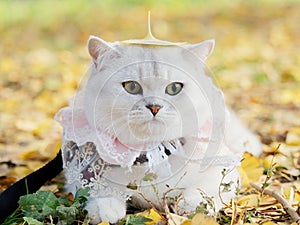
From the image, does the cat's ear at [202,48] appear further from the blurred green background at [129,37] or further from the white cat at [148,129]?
the blurred green background at [129,37]

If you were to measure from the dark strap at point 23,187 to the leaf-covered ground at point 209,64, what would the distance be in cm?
12

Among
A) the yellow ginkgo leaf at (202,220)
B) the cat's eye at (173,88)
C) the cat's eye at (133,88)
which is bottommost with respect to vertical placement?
the yellow ginkgo leaf at (202,220)

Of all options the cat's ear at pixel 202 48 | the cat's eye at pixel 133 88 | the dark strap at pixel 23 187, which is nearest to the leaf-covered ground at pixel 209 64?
the dark strap at pixel 23 187

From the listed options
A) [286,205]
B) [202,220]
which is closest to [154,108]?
[202,220]

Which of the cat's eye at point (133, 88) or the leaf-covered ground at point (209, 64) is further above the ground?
the leaf-covered ground at point (209, 64)

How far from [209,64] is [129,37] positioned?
4.42 ft

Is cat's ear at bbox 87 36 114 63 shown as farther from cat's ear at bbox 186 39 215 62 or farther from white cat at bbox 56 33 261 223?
cat's ear at bbox 186 39 215 62

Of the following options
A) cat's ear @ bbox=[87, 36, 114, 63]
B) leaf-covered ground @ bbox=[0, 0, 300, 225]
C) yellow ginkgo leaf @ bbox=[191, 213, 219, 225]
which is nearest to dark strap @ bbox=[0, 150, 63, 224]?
leaf-covered ground @ bbox=[0, 0, 300, 225]

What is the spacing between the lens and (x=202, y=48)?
1.52 m

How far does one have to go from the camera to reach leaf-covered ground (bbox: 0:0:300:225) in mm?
2017

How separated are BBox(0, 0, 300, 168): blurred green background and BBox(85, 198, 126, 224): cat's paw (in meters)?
0.55

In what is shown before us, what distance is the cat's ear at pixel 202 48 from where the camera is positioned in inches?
59.7

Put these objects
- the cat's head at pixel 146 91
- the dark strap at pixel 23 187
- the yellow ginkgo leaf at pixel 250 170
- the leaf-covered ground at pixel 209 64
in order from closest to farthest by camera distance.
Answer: the cat's head at pixel 146 91, the dark strap at pixel 23 187, the yellow ginkgo leaf at pixel 250 170, the leaf-covered ground at pixel 209 64

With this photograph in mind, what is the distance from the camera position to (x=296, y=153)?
2.27m
